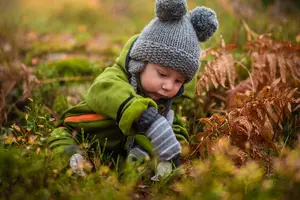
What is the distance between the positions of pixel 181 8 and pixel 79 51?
13.1ft

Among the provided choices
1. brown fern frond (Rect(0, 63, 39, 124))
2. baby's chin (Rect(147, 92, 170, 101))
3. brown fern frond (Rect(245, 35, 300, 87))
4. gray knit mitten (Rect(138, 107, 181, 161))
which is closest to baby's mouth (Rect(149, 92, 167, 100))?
baby's chin (Rect(147, 92, 170, 101))

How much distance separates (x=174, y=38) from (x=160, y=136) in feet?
2.22

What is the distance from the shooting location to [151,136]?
2.70 m

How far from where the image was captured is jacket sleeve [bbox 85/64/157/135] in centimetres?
270

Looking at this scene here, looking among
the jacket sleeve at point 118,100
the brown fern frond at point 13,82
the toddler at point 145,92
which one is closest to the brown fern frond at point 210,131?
the toddler at point 145,92

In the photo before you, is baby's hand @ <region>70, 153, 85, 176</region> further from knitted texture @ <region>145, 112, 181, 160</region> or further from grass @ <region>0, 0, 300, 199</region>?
knitted texture @ <region>145, 112, 181, 160</region>

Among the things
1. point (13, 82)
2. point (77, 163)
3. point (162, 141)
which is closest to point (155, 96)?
point (162, 141)

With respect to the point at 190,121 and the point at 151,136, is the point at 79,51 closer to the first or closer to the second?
the point at 190,121

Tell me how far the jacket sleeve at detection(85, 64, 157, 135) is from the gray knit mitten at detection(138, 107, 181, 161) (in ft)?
0.19

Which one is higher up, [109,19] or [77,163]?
[77,163]

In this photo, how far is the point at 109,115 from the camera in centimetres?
287

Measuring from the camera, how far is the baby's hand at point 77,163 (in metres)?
2.50

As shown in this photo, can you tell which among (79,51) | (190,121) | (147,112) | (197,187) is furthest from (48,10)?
(197,187)

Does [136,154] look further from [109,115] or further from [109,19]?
[109,19]
